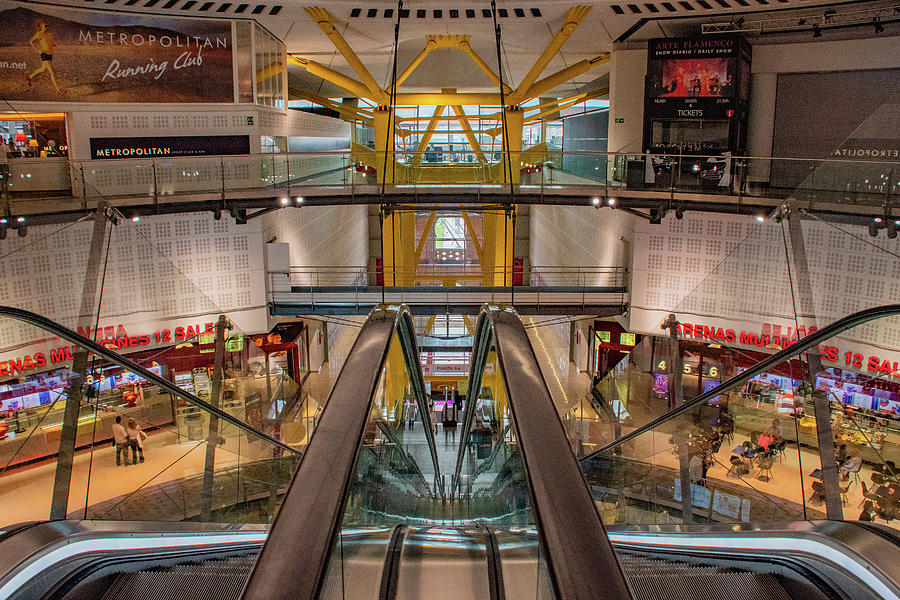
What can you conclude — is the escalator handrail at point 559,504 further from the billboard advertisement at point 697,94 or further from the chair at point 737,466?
the billboard advertisement at point 697,94

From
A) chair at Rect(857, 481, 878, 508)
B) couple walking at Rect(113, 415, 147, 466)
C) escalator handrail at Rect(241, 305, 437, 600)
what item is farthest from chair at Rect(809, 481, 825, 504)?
couple walking at Rect(113, 415, 147, 466)

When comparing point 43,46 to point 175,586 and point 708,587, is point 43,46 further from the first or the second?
point 708,587

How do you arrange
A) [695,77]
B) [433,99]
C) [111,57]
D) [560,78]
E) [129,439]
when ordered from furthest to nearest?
[433,99], [560,78], [695,77], [111,57], [129,439]

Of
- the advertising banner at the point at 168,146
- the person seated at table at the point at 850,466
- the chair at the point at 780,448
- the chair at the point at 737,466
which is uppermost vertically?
the advertising banner at the point at 168,146

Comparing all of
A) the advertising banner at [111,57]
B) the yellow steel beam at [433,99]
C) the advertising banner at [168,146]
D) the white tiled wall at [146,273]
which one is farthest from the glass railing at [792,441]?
the yellow steel beam at [433,99]

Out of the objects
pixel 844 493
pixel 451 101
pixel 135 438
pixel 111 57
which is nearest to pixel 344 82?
pixel 451 101

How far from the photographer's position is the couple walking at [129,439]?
4.96m

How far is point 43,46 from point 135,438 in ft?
38.6

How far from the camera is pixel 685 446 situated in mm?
5570

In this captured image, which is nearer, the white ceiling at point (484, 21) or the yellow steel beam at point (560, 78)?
the white ceiling at point (484, 21)

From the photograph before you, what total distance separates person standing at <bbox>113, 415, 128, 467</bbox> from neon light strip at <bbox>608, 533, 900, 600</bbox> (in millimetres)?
3432

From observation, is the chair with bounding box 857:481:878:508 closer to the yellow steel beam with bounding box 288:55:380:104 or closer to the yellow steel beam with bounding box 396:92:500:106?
the yellow steel beam with bounding box 288:55:380:104

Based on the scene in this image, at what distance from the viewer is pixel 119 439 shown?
498 centimetres

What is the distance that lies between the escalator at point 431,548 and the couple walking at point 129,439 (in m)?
1.42
